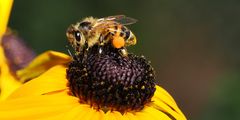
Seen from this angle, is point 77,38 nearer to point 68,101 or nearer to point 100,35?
point 100,35

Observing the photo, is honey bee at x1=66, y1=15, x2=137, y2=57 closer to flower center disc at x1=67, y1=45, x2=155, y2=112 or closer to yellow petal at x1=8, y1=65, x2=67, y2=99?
flower center disc at x1=67, y1=45, x2=155, y2=112

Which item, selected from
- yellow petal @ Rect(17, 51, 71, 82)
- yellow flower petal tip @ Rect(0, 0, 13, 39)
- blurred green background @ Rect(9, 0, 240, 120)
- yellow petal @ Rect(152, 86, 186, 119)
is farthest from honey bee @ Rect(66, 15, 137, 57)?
blurred green background @ Rect(9, 0, 240, 120)

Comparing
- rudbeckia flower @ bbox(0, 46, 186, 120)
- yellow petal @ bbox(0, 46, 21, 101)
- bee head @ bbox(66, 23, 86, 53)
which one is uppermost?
bee head @ bbox(66, 23, 86, 53)

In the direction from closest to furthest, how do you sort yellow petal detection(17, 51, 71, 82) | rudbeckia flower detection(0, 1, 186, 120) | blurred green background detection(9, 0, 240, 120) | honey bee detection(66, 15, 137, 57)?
1. rudbeckia flower detection(0, 1, 186, 120)
2. honey bee detection(66, 15, 137, 57)
3. yellow petal detection(17, 51, 71, 82)
4. blurred green background detection(9, 0, 240, 120)

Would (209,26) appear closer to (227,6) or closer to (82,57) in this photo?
(227,6)

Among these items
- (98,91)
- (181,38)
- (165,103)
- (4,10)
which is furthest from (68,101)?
(181,38)

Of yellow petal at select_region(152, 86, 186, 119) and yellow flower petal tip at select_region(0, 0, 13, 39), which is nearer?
yellow petal at select_region(152, 86, 186, 119)

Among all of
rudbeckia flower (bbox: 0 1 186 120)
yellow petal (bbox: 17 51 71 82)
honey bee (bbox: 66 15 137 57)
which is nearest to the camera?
rudbeckia flower (bbox: 0 1 186 120)

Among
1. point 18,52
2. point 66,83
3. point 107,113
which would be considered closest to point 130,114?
point 107,113
